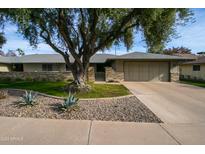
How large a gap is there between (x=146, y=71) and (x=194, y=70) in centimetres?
977

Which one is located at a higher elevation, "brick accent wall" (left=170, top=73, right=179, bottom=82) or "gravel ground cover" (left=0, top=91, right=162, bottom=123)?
"brick accent wall" (left=170, top=73, right=179, bottom=82)

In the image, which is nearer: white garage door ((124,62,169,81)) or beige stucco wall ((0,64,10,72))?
→ white garage door ((124,62,169,81))

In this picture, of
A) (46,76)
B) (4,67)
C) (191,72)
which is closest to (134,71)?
(46,76)

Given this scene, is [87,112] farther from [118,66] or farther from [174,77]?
[174,77]

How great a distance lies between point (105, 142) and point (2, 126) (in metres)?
3.22

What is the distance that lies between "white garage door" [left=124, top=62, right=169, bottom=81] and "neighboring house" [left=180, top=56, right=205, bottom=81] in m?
5.77

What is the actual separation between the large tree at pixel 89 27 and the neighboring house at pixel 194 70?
48.8ft

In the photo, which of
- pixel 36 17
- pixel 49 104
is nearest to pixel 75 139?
pixel 49 104

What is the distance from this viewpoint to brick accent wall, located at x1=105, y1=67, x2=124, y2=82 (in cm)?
2214

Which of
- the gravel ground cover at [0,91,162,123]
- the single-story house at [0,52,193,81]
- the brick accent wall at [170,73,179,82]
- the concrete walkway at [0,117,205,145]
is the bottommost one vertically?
the concrete walkway at [0,117,205,145]

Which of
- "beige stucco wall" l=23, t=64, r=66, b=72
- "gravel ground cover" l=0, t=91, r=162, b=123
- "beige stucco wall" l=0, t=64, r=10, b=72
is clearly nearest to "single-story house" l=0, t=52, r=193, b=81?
"beige stucco wall" l=23, t=64, r=66, b=72

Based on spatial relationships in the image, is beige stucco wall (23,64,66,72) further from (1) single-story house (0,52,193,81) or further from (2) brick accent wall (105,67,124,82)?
(2) brick accent wall (105,67,124,82)

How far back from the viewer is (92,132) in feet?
19.1

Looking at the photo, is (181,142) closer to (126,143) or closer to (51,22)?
(126,143)
